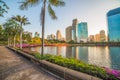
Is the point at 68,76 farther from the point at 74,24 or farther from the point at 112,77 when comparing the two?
the point at 74,24

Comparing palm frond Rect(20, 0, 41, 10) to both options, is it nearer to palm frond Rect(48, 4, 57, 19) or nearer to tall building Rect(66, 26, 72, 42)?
palm frond Rect(48, 4, 57, 19)

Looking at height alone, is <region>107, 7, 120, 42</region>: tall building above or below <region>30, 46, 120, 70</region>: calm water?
above

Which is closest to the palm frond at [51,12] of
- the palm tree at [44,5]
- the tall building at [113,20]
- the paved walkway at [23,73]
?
the palm tree at [44,5]

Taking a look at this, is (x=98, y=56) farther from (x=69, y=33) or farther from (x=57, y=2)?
(x=69, y=33)

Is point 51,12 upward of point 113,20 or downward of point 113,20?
downward

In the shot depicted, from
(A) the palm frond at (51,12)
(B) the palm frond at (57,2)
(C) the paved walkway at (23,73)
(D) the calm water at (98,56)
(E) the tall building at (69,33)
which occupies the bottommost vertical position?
(D) the calm water at (98,56)

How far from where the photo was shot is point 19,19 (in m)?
24.0

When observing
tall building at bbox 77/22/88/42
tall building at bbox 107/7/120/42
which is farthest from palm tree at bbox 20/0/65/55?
tall building at bbox 77/22/88/42

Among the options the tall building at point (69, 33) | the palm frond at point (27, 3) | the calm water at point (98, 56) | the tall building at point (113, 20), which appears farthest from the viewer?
the tall building at point (69, 33)

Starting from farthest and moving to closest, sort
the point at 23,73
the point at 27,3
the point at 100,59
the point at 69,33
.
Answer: the point at 69,33 → the point at 100,59 → the point at 27,3 → the point at 23,73

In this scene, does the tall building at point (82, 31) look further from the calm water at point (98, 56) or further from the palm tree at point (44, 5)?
the palm tree at point (44, 5)

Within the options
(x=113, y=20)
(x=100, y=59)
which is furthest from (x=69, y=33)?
Result: (x=100, y=59)

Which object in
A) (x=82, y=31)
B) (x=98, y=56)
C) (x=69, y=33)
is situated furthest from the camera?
(x=69, y=33)

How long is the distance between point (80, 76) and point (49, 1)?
807 centimetres
